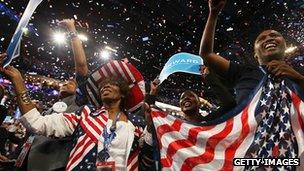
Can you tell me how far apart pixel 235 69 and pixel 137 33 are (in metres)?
12.1

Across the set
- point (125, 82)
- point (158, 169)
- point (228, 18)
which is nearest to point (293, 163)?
point (158, 169)

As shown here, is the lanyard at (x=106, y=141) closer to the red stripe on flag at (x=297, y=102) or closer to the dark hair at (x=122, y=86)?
the dark hair at (x=122, y=86)

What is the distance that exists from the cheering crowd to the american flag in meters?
0.05

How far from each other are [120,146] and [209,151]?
25.6 inches

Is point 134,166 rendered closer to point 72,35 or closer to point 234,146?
point 234,146

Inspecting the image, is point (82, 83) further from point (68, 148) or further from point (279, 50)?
point (279, 50)

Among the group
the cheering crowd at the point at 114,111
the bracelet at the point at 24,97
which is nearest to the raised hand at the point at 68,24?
the cheering crowd at the point at 114,111

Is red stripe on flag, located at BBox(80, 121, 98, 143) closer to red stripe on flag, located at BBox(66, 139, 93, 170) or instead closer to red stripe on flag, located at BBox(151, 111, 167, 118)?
red stripe on flag, located at BBox(66, 139, 93, 170)

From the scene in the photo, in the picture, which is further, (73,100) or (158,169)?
(73,100)

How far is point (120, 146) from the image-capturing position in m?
2.52

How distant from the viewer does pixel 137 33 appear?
14.7m

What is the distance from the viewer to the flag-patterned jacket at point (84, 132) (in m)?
2.45

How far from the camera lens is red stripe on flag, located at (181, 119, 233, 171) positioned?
8.07 feet

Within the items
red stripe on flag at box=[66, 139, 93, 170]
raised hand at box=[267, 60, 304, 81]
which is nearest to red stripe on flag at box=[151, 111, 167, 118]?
red stripe on flag at box=[66, 139, 93, 170]
